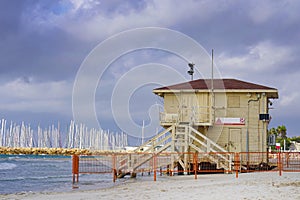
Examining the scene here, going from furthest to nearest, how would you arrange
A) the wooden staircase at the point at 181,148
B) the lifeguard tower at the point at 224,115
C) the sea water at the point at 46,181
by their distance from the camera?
the lifeguard tower at the point at 224,115 → the wooden staircase at the point at 181,148 → the sea water at the point at 46,181

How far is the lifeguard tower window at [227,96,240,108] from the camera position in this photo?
31.5 meters

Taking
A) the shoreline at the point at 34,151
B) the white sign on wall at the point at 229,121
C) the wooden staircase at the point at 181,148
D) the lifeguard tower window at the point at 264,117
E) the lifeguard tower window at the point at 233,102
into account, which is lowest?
the shoreline at the point at 34,151

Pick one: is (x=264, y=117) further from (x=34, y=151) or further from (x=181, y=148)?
(x=34, y=151)

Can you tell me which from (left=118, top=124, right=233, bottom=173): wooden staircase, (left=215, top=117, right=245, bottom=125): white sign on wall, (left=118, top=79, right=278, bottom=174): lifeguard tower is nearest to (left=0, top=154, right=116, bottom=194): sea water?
(left=118, top=124, right=233, bottom=173): wooden staircase

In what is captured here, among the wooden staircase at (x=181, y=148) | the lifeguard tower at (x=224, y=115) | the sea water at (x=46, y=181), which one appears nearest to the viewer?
the sea water at (x=46, y=181)

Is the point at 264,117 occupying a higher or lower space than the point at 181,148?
higher

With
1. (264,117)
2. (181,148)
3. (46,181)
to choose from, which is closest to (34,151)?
(46,181)

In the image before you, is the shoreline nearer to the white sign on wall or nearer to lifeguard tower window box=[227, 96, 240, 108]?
the white sign on wall

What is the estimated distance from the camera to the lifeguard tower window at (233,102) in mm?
31500

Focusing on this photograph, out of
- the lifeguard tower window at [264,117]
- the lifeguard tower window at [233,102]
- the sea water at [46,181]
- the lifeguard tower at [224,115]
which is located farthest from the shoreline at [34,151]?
the lifeguard tower window at [264,117]

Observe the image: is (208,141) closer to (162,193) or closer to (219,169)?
(219,169)

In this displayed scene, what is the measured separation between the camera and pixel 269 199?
47.5 feet

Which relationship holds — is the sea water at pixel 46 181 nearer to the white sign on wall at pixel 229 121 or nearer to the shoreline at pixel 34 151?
the white sign on wall at pixel 229 121

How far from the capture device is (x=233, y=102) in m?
31.6
